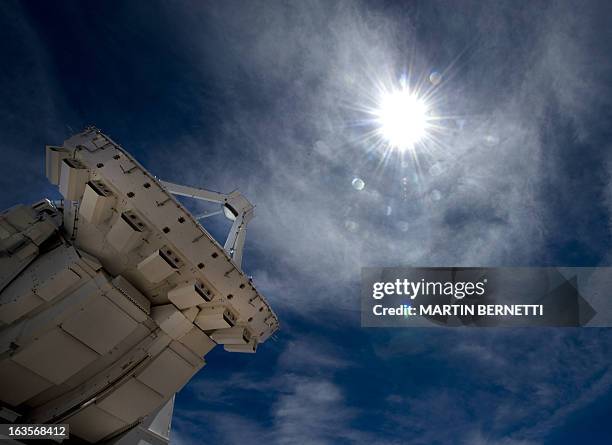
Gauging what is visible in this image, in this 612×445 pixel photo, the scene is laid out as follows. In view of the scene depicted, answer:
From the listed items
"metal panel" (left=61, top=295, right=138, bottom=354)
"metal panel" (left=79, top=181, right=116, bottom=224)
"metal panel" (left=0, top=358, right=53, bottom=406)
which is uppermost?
"metal panel" (left=79, top=181, right=116, bottom=224)

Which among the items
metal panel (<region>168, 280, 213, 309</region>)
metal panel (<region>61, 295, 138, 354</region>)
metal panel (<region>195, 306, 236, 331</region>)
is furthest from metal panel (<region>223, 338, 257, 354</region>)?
metal panel (<region>61, 295, 138, 354</region>)

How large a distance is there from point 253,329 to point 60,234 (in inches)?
372

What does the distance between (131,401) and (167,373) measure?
173 centimetres

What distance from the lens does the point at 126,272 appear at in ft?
63.6

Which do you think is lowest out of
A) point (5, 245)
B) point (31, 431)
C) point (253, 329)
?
point (31, 431)

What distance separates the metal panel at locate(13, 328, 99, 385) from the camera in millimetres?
17328

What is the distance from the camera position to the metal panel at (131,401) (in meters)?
18.5

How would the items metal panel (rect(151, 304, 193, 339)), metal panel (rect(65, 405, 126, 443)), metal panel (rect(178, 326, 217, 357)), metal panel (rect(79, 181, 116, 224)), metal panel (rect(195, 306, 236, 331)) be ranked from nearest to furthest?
1. metal panel (rect(79, 181, 116, 224))
2. metal panel (rect(65, 405, 126, 443))
3. metal panel (rect(195, 306, 236, 331))
4. metal panel (rect(151, 304, 193, 339))
5. metal panel (rect(178, 326, 217, 357))

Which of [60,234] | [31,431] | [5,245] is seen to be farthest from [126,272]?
[31,431]

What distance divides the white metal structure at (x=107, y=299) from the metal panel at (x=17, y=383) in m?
0.04

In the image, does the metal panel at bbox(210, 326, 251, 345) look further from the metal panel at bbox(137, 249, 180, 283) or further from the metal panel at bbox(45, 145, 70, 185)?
the metal panel at bbox(45, 145, 70, 185)

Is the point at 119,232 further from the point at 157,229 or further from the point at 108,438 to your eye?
the point at 108,438

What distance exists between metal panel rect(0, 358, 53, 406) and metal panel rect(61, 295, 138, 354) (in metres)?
2.27

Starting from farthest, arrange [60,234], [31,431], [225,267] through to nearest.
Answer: [60,234], [225,267], [31,431]
